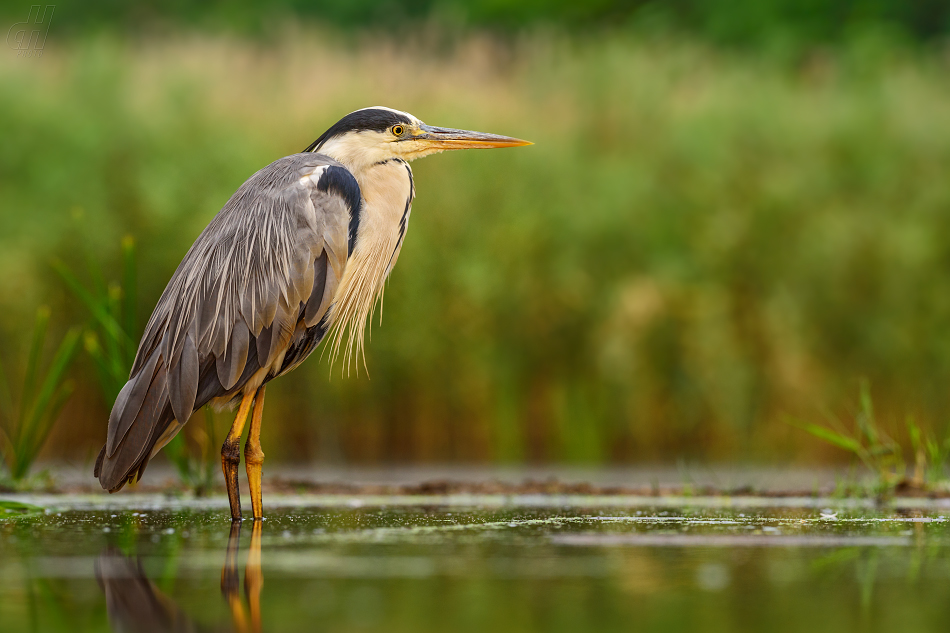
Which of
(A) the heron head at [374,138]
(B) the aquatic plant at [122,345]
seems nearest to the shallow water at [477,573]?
(B) the aquatic plant at [122,345]

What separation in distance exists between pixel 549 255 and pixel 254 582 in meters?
6.02

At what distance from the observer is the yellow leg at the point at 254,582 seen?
7.96 ft

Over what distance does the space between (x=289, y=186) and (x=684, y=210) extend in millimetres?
4614

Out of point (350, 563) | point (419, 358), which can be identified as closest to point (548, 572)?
point (350, 563)

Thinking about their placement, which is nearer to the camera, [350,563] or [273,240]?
[350,563]

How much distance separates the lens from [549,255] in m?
8.70

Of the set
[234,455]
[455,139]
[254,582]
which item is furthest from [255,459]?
[254,582]

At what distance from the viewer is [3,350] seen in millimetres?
7828

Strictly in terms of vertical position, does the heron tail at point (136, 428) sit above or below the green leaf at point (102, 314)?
below

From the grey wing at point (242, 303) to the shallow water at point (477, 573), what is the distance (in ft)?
1.35

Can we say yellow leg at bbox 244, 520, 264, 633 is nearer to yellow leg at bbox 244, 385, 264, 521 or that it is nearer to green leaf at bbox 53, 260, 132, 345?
yellow leg at bbox 244, 385, 264, 521

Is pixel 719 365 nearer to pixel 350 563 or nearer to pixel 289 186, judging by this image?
pixel 289 186

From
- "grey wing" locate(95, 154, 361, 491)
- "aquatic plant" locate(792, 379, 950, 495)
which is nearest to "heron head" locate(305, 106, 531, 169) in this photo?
"grey wing" locate(95, 154, 361, 491)

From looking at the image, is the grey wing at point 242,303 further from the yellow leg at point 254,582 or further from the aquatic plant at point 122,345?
the yellow leg at point 254,582
